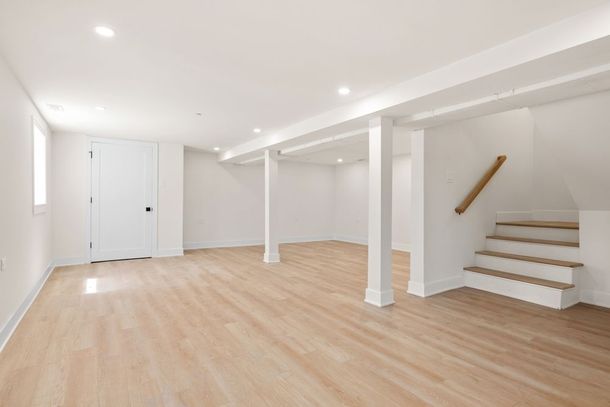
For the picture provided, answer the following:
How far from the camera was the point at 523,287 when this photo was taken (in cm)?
369

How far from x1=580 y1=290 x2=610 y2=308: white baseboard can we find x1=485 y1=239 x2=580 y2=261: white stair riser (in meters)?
0.39

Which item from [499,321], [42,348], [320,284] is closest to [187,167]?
[320,284]

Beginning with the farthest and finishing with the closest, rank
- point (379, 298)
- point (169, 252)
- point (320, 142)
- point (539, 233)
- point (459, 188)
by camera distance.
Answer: point (169, 252), point (320, 142), point (539, 233), point (459, 188), point (379, 298)

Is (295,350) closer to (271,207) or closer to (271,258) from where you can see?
(271,258)

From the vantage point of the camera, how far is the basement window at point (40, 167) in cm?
434

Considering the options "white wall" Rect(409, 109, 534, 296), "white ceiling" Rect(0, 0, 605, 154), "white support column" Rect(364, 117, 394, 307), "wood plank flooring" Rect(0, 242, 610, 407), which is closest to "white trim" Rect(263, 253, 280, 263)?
"wood plank flooring" Rect(0, 242, 610, 407)

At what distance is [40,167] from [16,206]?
1.88 meters

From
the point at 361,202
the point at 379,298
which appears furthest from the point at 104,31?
the point at 361,202

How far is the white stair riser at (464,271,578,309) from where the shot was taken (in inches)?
134

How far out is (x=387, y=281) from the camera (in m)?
3.62

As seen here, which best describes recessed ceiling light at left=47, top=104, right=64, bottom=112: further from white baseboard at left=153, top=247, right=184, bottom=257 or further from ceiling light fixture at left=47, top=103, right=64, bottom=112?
white baseboard at left=153, top=247, right=184, bottom=257

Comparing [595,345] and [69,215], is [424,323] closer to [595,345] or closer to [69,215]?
[595,345]

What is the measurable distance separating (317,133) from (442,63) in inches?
86.1

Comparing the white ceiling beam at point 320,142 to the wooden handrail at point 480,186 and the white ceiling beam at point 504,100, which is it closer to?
the white ceiling beam at point 504,100
